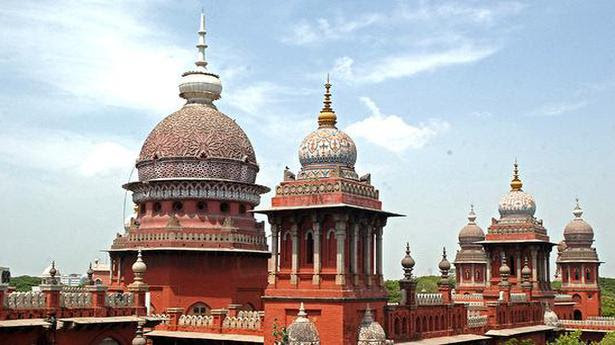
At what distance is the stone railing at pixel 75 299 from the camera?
22125 millimetres

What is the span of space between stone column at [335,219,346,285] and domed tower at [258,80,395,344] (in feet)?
0.10

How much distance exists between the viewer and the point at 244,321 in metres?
26.9

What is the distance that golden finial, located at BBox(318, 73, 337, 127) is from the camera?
86.3 ft

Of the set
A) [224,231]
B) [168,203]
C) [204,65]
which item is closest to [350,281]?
[224,231]

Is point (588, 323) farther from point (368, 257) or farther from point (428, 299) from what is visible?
point (368, 257)

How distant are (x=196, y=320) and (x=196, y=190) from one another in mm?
6312

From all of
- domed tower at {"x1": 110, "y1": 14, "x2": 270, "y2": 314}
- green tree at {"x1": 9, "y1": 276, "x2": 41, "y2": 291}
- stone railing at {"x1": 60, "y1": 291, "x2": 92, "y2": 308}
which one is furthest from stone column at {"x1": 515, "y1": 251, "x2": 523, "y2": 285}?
green tree at {"x1": 9, "y1": 276, "x2": 41, "y2": 291}

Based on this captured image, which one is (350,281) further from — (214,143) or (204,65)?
(204,65)

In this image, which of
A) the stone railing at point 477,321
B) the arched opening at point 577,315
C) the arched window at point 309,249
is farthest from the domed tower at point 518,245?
the arched window at point 309,249

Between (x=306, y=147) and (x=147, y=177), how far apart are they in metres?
10.4

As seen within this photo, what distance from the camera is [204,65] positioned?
119 ft

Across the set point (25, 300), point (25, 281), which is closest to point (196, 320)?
point (25, 300)

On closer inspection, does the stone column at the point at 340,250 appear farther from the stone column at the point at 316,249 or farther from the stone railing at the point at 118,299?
the stone railing at the point at 118,299

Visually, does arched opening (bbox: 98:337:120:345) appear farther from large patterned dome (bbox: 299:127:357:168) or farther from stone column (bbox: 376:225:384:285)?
stone column (bbox: 376:225:384:285)
